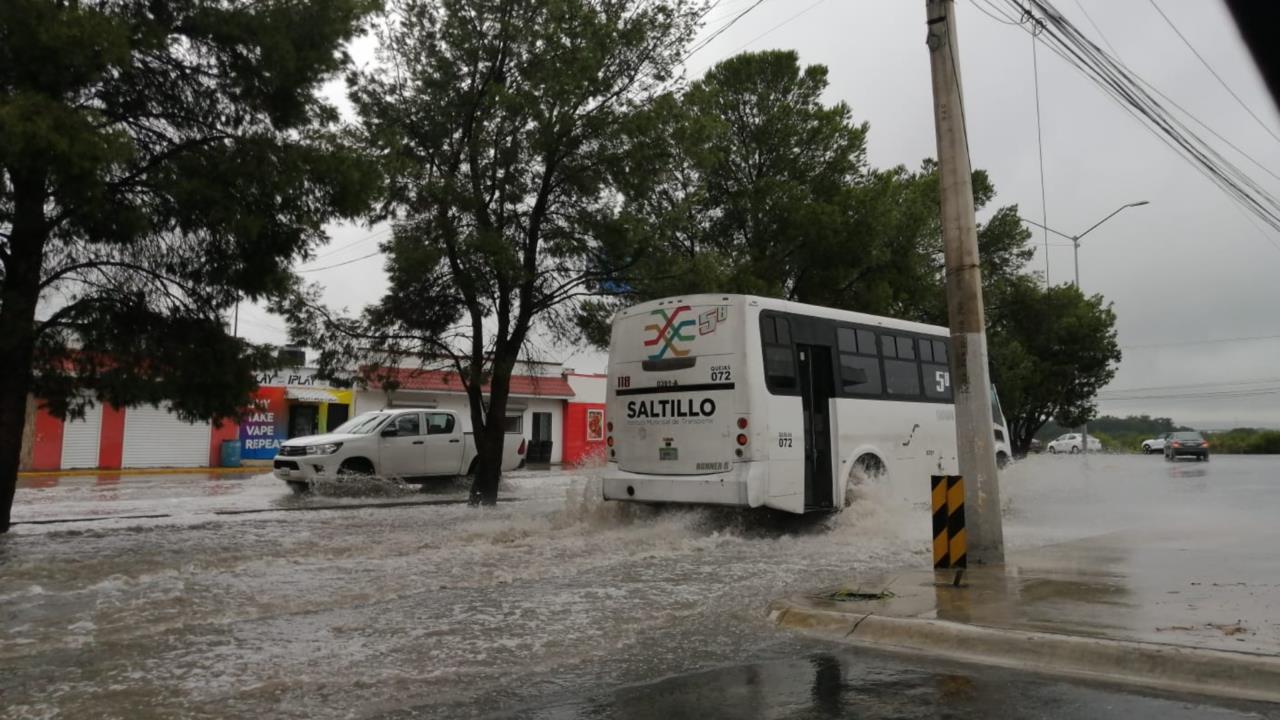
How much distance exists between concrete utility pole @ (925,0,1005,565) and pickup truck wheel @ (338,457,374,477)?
13.2 meters

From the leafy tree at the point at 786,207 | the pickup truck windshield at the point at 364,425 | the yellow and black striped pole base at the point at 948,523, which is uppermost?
the leafy tree at the point at 786,207

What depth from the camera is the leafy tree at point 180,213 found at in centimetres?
1042

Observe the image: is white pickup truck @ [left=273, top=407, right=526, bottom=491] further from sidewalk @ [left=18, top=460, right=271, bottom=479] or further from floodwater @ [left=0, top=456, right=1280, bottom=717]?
sidewalk @ [left=18, top=460, right=271, bottom=479]

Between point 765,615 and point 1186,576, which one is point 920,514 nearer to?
point 1186,576

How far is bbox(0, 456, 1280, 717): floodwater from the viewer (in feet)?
16.9

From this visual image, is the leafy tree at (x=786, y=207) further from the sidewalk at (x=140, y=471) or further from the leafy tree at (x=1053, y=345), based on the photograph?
the sidewalk at (x=140, y=471)

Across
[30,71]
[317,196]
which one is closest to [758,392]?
[317,196]

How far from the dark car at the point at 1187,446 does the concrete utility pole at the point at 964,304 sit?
38414 millimetres

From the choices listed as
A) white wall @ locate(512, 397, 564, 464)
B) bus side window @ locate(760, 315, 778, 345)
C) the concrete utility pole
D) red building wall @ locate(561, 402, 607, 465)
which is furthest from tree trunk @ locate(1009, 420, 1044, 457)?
the concrete utility pole

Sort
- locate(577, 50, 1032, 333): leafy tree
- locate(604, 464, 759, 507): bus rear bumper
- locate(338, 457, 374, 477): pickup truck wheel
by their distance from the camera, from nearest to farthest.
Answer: locate(604, 464, 759, 507): bus rear bumper, locate(338, 457, 374, 477): pickup truck wheel, locate(577, 50, 1032, 333): leafy tree

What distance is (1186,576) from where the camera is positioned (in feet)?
26.7

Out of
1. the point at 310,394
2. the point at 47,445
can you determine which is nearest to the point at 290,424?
the point at 310,394

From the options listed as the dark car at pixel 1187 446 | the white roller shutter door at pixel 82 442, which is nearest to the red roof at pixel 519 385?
the white roller shutter door at pixel 82 442

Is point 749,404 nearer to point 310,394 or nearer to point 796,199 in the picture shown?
point 796,199
